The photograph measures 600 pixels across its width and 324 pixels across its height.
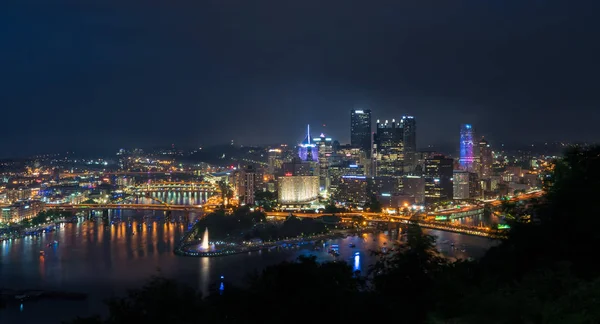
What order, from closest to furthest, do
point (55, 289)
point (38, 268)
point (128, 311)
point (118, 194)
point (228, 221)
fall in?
point (128, 311)
point (55, 289)
point (38, 268)
point (228, 221)
point (118, 194)

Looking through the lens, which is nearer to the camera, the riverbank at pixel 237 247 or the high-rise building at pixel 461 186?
the riverbank at pixel 237 247

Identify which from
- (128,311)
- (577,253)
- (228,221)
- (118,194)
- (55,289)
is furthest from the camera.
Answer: (118,194)

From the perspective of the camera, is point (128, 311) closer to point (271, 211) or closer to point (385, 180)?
point (271, 211)

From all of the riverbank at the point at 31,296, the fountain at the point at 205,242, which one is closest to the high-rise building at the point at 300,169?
the fountain at the point at 205,242

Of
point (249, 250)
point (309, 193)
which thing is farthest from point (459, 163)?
point (249, 250)

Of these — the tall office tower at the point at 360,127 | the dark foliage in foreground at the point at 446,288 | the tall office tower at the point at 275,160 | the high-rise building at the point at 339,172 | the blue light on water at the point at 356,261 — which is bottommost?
the blue light on water at the point at 356,261

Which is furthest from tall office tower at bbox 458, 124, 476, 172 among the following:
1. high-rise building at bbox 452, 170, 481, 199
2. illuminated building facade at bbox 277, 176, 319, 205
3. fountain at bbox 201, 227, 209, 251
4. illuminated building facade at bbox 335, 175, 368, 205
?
fountain at bbox 201, 227, 209, 251

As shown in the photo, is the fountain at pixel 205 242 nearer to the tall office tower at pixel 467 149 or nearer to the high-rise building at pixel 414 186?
the high-rise building at pixel 414 186
